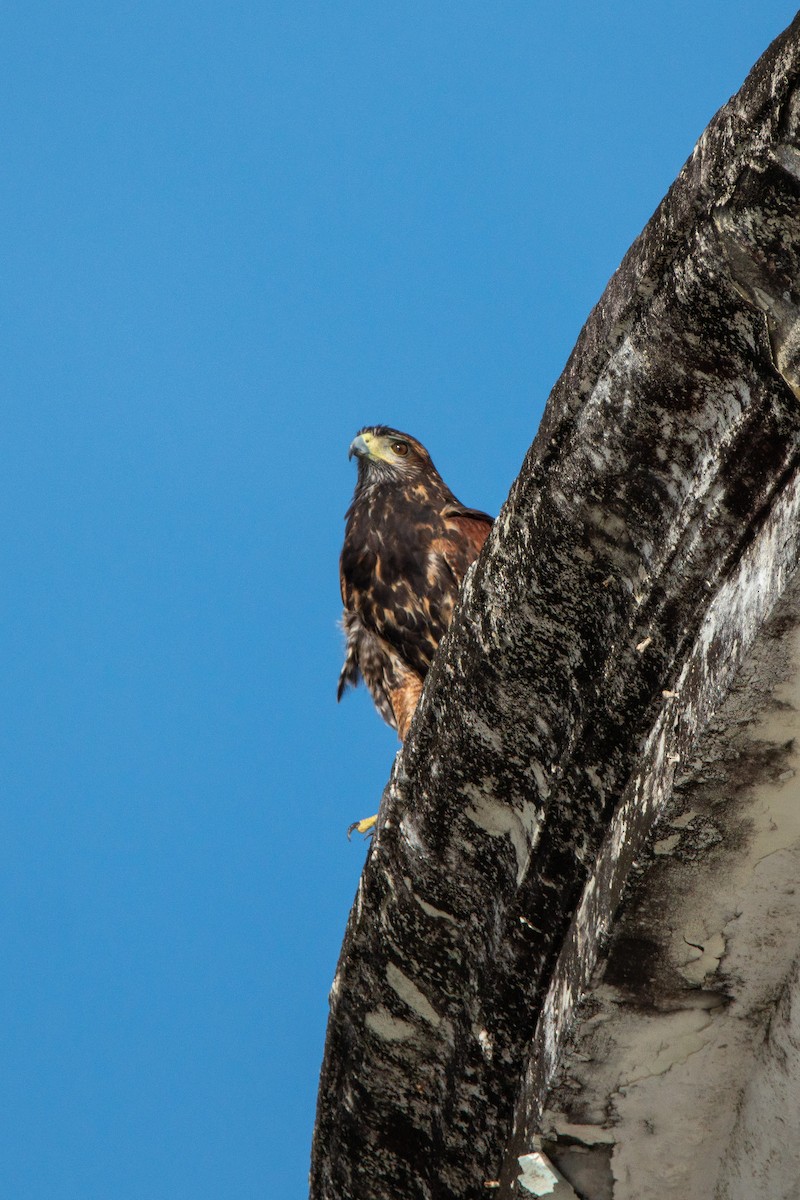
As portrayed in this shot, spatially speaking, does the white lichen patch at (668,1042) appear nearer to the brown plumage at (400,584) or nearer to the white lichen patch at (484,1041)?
the white lichen patch at (484,1041)

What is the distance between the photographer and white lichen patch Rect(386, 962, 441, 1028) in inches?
70.1

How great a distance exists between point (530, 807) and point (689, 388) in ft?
1.74

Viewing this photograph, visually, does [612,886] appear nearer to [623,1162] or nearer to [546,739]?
[546,739]

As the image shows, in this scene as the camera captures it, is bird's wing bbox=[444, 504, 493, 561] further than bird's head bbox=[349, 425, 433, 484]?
No

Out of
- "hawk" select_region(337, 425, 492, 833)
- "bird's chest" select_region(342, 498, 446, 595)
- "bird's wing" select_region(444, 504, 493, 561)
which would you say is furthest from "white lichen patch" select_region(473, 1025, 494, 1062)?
"bird's wing" select_region(444, 504, 493, 561)

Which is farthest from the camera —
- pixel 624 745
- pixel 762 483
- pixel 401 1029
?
pixel 401 1029

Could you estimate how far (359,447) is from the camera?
4.74 meters

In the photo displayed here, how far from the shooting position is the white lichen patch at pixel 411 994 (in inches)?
70.1

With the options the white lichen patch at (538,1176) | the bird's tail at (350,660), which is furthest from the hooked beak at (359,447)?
the white lichen patch at (538,1176)

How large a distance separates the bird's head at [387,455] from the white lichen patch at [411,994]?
2836mm

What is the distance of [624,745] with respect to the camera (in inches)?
57.3

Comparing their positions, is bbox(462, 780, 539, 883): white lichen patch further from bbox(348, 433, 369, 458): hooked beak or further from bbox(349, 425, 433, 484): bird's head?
bbox(348, 433, 369, 458): hooked beak

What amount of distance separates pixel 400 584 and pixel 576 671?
2.43 m

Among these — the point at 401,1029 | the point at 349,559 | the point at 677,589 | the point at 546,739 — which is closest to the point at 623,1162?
the point at 401,1029
